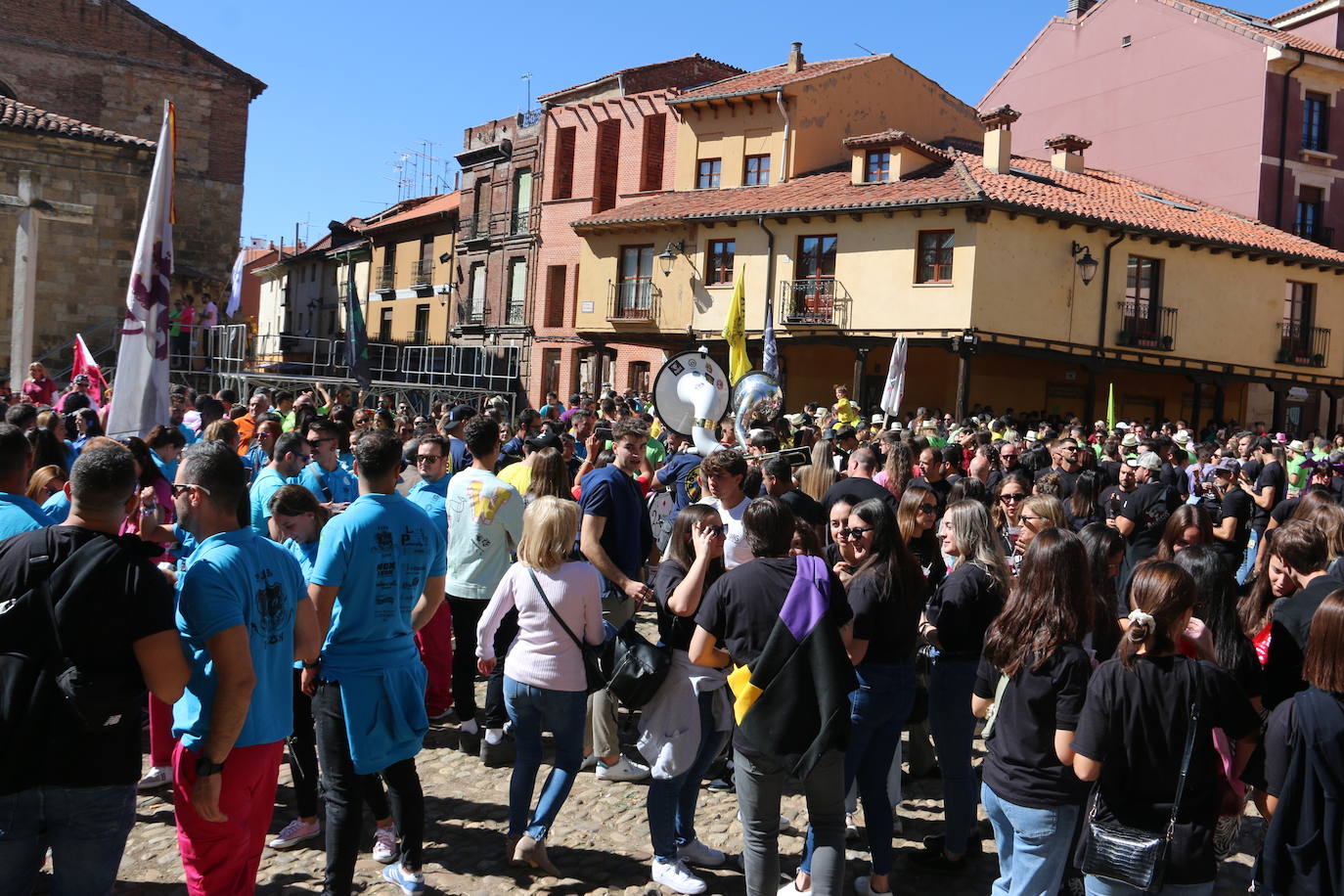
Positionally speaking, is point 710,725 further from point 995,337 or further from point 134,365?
point 995,337

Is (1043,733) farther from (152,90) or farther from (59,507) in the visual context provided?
(152,90)

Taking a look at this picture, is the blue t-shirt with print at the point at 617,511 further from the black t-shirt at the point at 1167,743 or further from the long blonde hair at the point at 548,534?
the black t-shirt at the point at 1167,743

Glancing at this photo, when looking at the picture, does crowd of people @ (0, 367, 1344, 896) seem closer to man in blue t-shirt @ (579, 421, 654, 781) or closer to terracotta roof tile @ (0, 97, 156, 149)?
man in blue t-shirt @ (579, 421, 654, 781)

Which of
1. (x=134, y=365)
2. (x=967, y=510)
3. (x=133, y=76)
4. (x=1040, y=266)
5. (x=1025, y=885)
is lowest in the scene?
(x=1025, y=885)

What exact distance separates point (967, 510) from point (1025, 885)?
1.60 metres

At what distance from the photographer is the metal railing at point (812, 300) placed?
80.7 ft

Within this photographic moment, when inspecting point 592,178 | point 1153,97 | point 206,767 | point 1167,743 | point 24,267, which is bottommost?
point 206,767

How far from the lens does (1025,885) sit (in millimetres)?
3703

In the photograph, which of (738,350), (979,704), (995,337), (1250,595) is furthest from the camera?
(995,337)

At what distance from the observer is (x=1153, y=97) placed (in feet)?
100

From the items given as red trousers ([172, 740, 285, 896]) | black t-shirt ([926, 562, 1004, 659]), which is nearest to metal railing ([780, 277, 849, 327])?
black t-shirt ([926, 562, 1004, 659])

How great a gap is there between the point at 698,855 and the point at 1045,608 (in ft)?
6.64

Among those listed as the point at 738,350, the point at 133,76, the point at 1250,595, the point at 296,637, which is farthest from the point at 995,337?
the point at 133,76

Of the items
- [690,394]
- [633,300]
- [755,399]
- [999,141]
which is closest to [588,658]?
[690,394]
